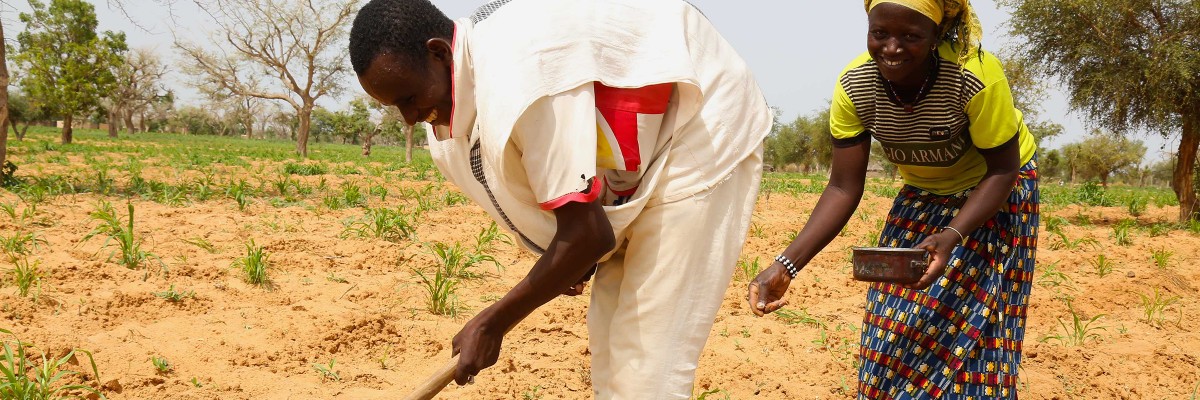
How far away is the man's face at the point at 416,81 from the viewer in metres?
1.30

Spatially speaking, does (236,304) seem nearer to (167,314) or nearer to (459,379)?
(167,314)

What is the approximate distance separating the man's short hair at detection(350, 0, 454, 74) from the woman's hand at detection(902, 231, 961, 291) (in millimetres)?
1137

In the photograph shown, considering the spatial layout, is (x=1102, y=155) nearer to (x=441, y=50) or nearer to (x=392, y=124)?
(x=392, y=124)

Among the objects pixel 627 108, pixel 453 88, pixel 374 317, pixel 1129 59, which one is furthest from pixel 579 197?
pixel 1129 59

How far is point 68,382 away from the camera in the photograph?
9.06ft

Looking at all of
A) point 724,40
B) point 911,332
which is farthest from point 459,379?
point 911,332

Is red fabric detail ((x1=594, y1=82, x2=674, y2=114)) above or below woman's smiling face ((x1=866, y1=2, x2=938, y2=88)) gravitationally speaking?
below

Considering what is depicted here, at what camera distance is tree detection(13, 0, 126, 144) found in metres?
28.7

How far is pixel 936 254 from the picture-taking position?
1818 mm

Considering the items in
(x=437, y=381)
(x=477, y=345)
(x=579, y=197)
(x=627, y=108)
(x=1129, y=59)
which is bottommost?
(x=437, y=381)

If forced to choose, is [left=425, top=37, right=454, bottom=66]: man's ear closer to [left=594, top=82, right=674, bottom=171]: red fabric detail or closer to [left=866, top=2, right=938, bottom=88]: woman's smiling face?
[left=594, top=82, right=674, bottom=171]: red fabric detail

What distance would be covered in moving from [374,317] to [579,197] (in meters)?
2.57

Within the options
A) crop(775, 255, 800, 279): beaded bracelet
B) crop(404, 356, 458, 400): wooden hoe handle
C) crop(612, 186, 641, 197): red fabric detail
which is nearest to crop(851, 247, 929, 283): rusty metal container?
crop(775, 255, 800, 279): beaded bracelet

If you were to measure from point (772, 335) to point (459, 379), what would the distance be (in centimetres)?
251
